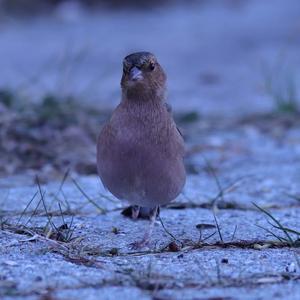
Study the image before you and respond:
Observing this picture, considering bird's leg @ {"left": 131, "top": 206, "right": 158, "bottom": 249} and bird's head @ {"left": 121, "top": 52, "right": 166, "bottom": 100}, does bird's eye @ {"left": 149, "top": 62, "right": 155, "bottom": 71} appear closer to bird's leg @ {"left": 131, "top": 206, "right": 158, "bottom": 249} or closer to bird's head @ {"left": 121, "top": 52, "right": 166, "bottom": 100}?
bird's head @ {"left": 121, "top": 52, "right": 166, "bottom": 100}

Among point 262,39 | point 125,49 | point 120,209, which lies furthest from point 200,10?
point 120,209

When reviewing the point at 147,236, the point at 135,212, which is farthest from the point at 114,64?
the point at 147,236

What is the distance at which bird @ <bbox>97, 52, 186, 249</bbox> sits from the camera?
3.58 metres

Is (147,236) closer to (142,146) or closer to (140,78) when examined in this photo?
(142,146)

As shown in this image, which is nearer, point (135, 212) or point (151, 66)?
point (151, 66)

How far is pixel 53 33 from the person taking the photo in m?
12.3

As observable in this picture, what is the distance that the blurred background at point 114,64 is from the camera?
238 inches

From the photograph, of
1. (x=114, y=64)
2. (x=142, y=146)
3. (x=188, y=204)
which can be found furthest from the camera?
(x=114, y=64)

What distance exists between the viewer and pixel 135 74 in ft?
12.2

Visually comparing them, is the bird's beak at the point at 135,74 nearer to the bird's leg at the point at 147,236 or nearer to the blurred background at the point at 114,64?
the bird's leg at the point at 147,236

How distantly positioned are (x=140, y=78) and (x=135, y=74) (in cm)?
3

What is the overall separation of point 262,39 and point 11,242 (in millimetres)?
9077

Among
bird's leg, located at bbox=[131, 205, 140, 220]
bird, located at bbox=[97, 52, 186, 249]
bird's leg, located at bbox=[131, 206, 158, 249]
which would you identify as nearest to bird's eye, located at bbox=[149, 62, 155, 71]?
bird, located at bbox=[97, 52, 186, 249]

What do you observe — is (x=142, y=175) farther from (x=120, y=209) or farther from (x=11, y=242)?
(x=120, y=209)
